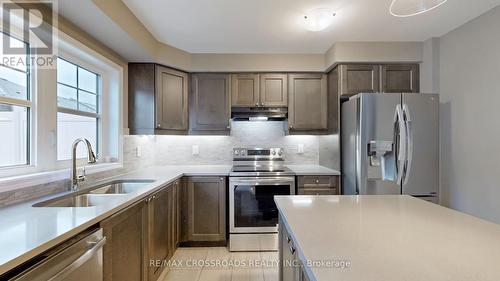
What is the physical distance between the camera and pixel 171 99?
3.03 m

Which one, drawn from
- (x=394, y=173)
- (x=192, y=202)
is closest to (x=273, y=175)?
(x=192, y=202)

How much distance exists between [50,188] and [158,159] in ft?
5.88

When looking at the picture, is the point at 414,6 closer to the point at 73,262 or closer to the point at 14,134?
the point at 73,262

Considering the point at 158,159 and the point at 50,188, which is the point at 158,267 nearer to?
the point at 50,188

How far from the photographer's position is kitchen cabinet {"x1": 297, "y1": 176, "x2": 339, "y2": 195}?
9.33 ft

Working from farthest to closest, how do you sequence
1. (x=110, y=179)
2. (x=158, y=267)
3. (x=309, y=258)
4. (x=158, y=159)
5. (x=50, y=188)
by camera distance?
(x=158, y=159)
(x=110, y=179)
(x=158, y=267)
(x=50, y=188)
(x=309, y=258)

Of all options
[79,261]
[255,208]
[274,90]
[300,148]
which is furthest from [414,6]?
[79,261]

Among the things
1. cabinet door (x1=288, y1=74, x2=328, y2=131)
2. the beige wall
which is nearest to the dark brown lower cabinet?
cabinet door (x1=288, y1=74, x2=328, y2=131)

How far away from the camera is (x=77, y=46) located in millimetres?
1950

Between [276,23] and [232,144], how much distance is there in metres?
1.74

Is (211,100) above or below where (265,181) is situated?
above

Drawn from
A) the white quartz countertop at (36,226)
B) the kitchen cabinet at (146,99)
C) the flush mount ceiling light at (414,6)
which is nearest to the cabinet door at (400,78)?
the flush mount ceiling light at (414,6)

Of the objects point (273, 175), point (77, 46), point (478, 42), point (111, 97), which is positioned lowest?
point (273, 175)

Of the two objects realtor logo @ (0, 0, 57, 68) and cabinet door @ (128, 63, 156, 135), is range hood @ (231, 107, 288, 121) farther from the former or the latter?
realtor logo @ (0, 0, 57, 68)
